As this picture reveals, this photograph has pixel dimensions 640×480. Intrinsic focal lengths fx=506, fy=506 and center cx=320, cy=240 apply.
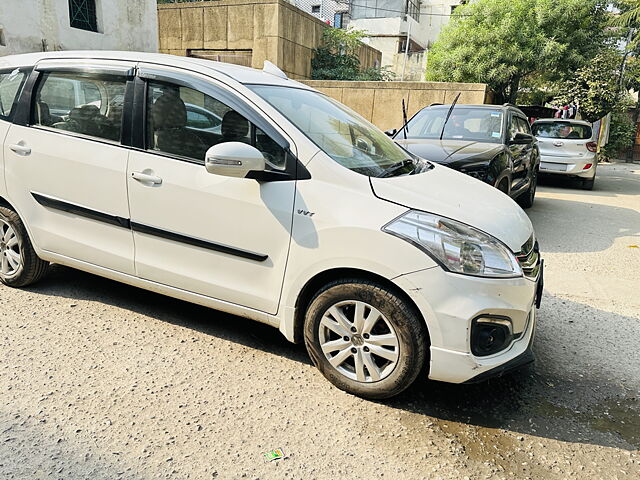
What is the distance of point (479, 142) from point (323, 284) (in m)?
4.70

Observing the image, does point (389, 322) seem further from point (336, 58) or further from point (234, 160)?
point (336, 58)

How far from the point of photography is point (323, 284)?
2826 millimetres

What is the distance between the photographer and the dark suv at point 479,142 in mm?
5750

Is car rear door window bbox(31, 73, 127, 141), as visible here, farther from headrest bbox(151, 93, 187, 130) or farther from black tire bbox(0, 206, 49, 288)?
black tire bbox(0, 206, 49, 288)

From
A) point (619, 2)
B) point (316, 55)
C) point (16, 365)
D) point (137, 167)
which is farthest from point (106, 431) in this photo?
point (619, 2)

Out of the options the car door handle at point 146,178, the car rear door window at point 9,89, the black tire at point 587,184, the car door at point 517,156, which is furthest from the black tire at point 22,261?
the black tire at point 587,184

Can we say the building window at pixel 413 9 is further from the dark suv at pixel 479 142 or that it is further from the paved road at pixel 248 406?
the paved road at pixel 248 406

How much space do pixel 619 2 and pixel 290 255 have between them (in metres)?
22.6

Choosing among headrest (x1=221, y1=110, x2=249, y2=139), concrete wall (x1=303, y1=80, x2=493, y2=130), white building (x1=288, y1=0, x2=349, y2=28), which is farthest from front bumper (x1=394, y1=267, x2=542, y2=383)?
white building (x1=288, y1=0, x2=349, y2=28)

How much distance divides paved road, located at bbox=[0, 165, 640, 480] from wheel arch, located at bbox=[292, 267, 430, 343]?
36 centimetres

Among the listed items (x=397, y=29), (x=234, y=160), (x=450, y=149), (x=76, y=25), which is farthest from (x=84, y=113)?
(x=397, y=29)

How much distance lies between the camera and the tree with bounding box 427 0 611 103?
55.1 ft

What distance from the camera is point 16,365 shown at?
2.94 metres

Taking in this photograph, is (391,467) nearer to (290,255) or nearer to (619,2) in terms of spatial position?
(290,255)
